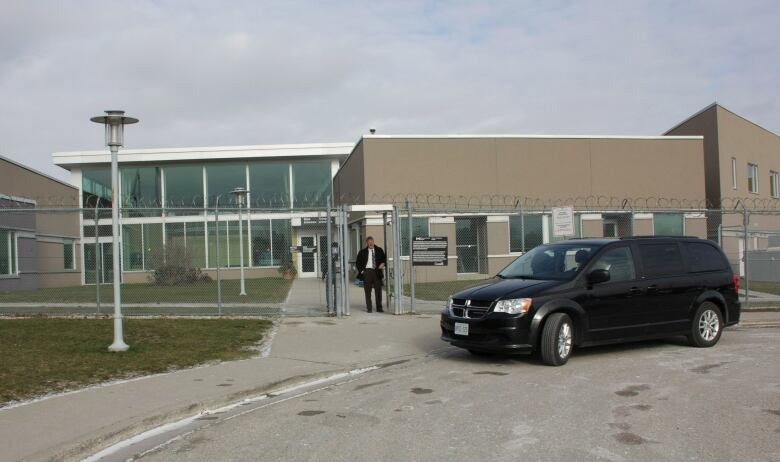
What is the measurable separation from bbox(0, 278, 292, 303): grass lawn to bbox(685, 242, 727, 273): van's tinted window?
39.1 ft

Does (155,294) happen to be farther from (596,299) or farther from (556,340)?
(596,299)

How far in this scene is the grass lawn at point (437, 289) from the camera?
63.0 feet

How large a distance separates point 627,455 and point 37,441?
4.91 metres

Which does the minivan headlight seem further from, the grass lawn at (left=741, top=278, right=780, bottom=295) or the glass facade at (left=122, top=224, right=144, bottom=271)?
the glass facade at (left=122, top=224, right=144, bottom=271)

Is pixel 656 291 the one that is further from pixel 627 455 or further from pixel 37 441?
pixel 37 441

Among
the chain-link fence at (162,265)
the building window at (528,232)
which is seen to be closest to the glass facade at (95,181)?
the chain-link fence at (162,265)

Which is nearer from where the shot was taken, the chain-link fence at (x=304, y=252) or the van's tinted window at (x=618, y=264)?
the van's tinted window at (x=618, y=264)

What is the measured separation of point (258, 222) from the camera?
1465 inches

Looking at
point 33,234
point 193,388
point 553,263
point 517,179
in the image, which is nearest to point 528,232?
point 517,179

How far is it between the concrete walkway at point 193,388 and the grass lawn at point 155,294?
766 cm

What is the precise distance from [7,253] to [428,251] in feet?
57.2

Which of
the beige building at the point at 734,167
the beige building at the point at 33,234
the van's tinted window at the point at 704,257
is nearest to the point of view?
the van's tinted window at the point at 704,257

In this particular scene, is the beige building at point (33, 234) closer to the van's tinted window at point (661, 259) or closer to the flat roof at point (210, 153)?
the flat roof at point (210, 153)

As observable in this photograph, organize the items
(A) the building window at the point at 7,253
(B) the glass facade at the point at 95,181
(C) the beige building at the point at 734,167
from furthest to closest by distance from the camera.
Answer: (B) the glass facade at the point at 95,181 < (C) the beige building at the point at 734,167 < (A) the building window at the point at 7,253
